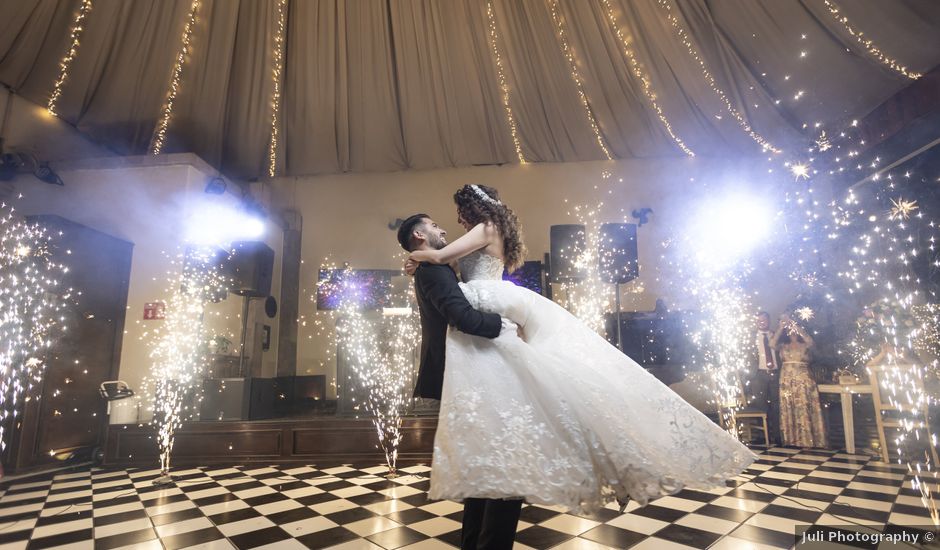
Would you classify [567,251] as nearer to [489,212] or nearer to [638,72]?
[638,72]

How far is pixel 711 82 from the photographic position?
450 cm

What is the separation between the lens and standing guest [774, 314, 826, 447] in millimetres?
4531

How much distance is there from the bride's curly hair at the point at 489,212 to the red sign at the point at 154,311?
438 centimetres

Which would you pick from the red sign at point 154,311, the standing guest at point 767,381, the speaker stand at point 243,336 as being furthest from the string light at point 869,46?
the red sign at point 154,311

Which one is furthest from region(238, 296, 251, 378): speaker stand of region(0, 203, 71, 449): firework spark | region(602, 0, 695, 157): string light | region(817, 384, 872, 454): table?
region(817, 384, 872, 454): table

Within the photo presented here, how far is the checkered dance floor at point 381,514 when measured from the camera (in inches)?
84.3

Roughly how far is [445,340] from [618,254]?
13.6ft

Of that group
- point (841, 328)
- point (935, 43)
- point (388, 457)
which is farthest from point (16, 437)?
point (841, 328)

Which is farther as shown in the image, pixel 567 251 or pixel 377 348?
pixel 567 251

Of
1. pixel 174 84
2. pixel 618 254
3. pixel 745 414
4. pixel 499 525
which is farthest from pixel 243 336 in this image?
pixel 745 414

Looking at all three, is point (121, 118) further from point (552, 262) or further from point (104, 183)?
point (552, 262)

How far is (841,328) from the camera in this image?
532 cm

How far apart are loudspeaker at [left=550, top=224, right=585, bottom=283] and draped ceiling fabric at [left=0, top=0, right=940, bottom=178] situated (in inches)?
49.1

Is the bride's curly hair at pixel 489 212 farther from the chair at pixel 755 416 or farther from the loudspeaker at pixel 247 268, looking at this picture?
the chair at pixel 755 416
